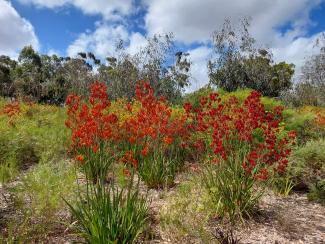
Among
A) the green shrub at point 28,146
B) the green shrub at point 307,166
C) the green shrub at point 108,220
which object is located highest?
the green shrub at point 28,146

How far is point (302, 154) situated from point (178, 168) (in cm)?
220

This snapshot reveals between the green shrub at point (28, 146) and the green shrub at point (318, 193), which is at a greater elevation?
the green shrub at point (28, 146)

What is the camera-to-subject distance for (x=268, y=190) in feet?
22.7

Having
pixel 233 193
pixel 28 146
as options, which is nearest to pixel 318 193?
pixel 233 193

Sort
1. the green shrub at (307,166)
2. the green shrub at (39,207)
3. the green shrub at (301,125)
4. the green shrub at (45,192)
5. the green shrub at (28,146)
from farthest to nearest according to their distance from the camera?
the green shrub at (301,125), the green shrub at (28,146), the green shrub at (307,166), the green shrub at (45,192), the green shrub at (39,207)

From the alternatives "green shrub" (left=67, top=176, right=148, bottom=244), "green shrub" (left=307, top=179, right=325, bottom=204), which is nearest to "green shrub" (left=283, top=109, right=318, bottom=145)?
"green shrub" (left=307, top=179, right=325, bottom=204)

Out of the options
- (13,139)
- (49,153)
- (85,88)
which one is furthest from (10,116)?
(85,88)

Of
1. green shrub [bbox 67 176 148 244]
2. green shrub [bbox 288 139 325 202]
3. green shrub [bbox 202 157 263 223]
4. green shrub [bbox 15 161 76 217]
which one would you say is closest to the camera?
green shrub [bbox 67 176 148 244]

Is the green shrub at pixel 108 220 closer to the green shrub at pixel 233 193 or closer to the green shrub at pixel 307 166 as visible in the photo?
the green shrub at pixel 233 193

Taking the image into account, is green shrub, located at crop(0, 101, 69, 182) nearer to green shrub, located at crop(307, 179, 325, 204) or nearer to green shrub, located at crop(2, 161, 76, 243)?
green shrub, located at crop(2, 161, 76, 243)

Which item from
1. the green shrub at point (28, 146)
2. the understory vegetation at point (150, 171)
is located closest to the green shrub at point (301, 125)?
the understory vegetation at point (150, 171)

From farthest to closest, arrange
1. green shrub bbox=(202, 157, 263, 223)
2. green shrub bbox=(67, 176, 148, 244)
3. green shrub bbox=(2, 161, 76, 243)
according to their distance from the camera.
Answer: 1. green shrub bbox=(202, 157, 263, 223)
2. green shrub bbox=(2, 161, 76, 243)
3. green shrub bbox=(67, 176, 148, 244)

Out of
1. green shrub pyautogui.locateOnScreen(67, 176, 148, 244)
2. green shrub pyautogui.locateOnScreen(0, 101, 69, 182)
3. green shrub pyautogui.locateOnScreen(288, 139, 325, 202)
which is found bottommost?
green shrub pyautogui.locateOnScreen(67, 176, 148, 244)

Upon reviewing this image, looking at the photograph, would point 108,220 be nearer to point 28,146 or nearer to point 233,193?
point 233,193
